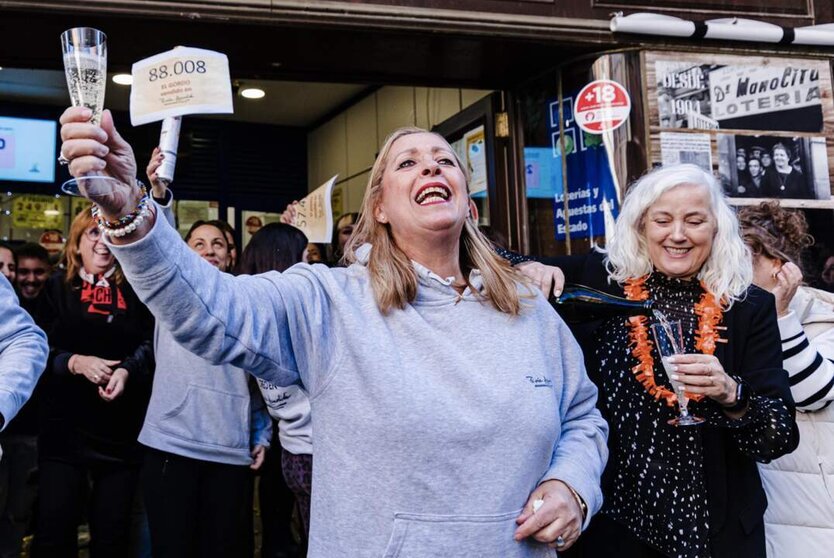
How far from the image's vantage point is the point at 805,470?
247cm

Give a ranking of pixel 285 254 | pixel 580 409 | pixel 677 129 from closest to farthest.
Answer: pixel 580 409 → pixel 285 254 → pixel 677 129

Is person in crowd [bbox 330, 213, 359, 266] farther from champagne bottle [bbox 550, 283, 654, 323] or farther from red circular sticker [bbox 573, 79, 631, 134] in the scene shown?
champagne bottle [bbox 550, 283, 654, 323]

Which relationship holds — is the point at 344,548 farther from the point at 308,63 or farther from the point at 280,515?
the point at 308,63

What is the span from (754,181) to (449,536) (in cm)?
400

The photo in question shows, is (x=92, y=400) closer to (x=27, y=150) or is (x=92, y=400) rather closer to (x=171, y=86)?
(x=171, y=86)

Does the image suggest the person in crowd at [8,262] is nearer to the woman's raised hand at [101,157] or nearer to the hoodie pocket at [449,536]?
the woman's raised hand at [101,157]

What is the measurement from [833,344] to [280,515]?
2.77m

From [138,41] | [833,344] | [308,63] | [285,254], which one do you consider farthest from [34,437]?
[833,344]

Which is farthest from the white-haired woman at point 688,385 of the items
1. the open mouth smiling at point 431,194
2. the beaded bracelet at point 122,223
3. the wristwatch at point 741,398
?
the beaded bracelet at point 122,223

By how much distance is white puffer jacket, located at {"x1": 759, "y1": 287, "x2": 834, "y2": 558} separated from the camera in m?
2.41

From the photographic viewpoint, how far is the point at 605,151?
4.82 metres

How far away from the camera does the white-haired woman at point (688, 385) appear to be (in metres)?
2.15

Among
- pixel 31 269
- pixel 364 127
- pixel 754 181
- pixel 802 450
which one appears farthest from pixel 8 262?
pixel 754 181

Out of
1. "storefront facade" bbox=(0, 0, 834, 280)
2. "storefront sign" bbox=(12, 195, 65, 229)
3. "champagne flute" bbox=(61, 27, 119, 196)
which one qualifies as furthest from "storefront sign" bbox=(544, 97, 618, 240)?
"storefront sign" bbox=(12, 195, 65, 229)
